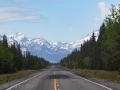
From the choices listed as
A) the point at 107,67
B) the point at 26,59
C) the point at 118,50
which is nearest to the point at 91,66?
the point at 107,67

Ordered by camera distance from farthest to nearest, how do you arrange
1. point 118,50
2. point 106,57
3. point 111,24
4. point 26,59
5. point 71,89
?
1. point 26,59
2. point 106,57
3. point 111,24
4. point 118,50
5. point 71,89

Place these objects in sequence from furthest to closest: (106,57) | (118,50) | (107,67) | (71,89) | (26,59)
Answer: (26,59) < (107,67) < (106,57) < (118,50) < (71,89)

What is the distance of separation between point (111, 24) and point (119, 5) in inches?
175

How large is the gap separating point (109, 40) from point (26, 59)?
12180cm

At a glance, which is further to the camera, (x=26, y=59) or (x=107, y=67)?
(x=26, y=59)

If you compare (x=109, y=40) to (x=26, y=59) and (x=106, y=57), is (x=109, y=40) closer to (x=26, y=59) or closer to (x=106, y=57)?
(x=106, y=57)

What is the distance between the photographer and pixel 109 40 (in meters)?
62.2

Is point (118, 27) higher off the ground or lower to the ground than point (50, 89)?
higher

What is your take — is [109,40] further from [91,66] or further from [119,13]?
[91,66]

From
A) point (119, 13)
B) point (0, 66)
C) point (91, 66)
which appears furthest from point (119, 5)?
point (91, 66)

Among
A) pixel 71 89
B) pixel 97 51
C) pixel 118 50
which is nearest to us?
pixel 71 89

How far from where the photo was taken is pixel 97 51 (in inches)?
4001

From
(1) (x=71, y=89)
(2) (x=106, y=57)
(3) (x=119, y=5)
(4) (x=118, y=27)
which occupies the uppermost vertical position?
(3) (x=119, y=5)

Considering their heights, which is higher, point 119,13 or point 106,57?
point 119,13
